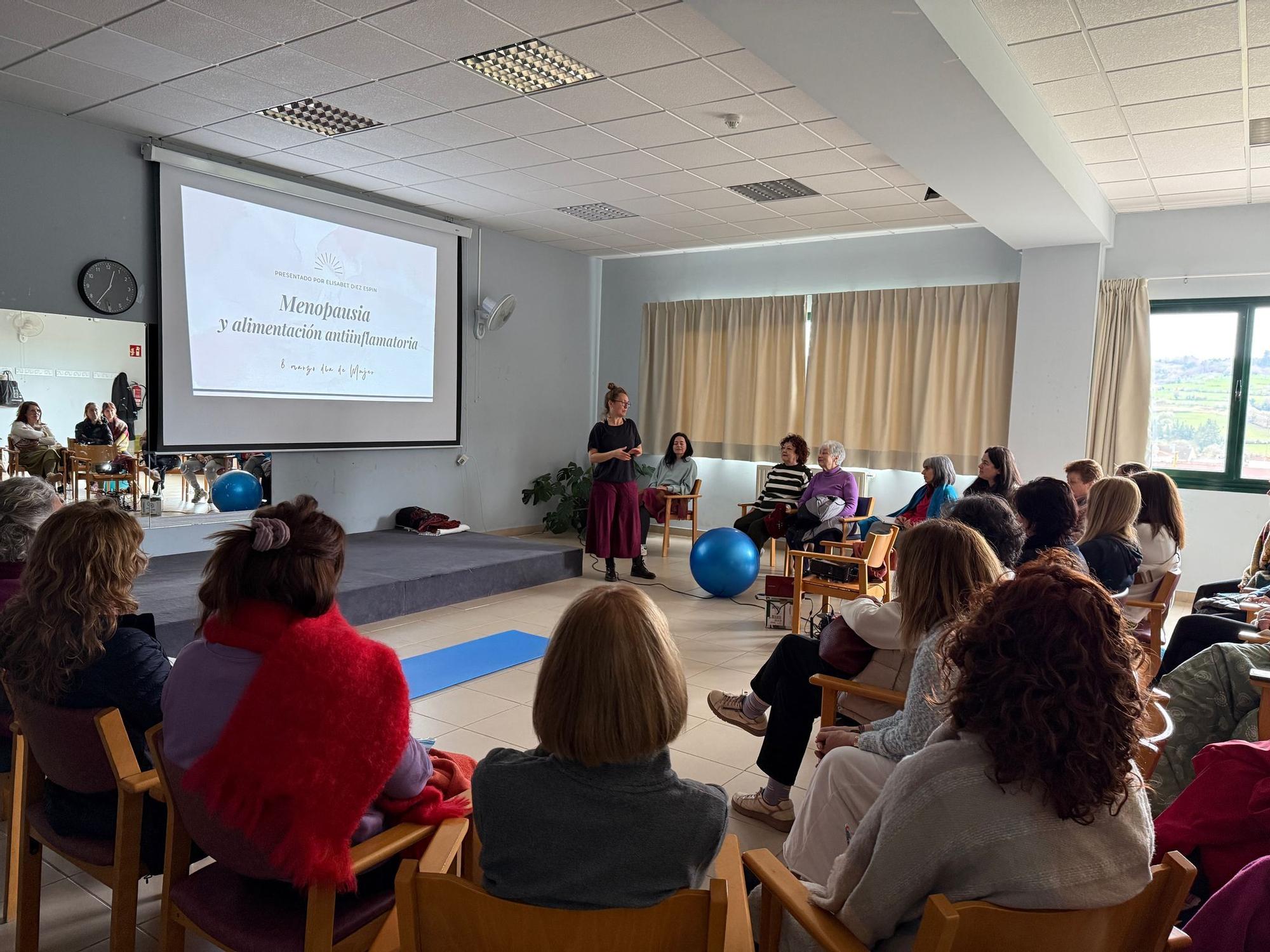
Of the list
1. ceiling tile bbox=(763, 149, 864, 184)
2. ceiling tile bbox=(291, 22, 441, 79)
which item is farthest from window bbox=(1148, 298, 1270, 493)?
ceiling tile bbox=(291, 22, 441, 79)

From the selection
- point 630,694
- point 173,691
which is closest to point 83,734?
point 173,691

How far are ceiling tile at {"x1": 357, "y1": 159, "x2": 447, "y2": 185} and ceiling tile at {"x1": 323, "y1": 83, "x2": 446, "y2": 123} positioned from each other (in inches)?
36.0

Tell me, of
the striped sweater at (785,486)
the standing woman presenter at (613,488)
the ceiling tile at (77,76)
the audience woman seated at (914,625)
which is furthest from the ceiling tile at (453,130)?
the audience woman seated at (914,625)

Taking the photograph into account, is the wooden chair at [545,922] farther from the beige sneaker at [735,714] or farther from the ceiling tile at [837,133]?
the ceiling tile at [837,133]

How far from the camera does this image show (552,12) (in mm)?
3613

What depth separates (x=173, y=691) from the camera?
5.17 feet

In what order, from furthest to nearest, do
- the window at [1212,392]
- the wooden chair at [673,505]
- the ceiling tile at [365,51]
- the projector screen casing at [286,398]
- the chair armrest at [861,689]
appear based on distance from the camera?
the wooden chair at [673,505], the window at [1212,392], the projector screen casing at [286,398], the ceiling tile at [365,51], the chair armrest at [861,689]

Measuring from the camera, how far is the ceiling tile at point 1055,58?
12.5ft

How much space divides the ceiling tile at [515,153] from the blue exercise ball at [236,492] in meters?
2.79

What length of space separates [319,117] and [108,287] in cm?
169

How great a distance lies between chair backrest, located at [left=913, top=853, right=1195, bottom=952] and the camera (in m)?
1.13

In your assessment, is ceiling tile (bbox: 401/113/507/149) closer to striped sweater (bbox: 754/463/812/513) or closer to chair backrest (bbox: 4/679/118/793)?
striped sweater (bbox: 754/463/812/513)

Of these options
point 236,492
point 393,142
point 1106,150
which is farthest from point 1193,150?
point 236,492

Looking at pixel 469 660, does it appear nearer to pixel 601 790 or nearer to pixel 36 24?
pixel 601 790
